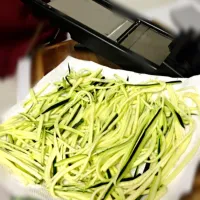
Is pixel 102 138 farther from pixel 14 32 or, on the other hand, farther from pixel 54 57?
pixel 14 32

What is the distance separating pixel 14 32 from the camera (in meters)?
1.02

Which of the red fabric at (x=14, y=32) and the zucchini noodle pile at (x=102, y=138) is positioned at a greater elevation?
the red fabric at (x=14, y=32)

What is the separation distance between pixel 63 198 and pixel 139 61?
1.17 ft

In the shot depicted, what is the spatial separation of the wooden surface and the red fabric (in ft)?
0.20

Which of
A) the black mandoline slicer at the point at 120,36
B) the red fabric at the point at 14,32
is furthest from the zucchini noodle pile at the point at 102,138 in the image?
the red fabric at the point at 14,32

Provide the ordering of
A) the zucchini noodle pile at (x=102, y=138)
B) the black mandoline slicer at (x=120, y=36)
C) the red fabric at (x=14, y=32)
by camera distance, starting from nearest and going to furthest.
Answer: the zucchini noodle pile at (x=102, y=138) → the black mandoline slicer at (x=120, y=36) → the red fabric at (x=14, y=32)

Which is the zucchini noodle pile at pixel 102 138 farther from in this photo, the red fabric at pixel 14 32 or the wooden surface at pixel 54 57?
the red fabric at pixel 14 32

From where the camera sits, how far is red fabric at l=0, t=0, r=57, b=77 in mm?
983

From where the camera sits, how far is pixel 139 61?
2.70 ft

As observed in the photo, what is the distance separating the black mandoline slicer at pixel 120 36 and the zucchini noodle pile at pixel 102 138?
0.05m

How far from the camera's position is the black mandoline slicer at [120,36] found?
0.83 m

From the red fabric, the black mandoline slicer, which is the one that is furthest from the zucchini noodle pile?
the red fabric

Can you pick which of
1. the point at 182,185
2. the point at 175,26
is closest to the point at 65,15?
the point at 175,26

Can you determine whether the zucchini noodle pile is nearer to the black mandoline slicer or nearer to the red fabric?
the black mandoline slicer
